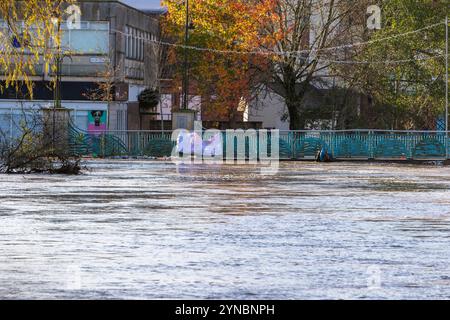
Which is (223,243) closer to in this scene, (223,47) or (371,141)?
(371,141)

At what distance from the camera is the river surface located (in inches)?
498

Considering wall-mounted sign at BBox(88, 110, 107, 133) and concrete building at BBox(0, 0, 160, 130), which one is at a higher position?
concrete building at BBox(0, 0, 160, 130)

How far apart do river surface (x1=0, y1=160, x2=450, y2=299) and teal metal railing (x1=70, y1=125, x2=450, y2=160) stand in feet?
104

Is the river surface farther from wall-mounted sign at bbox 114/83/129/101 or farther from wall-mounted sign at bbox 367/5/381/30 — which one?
wall-mounted sign at bbox 114/83/129/101

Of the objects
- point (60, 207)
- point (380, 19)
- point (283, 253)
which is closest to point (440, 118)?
point (380, 19)

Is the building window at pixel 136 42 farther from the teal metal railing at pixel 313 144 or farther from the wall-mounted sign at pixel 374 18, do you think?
the teal metal railing at pixel 313 144

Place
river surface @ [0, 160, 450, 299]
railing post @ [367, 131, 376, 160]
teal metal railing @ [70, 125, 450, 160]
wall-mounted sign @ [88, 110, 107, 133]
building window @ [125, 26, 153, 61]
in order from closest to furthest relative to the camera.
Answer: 1. river surface @ [0, 160, 450, 299]
2. teal metal railing @ [70, 125, 450, 160]
3. railing post @ [367, 131, 376, 160]
4. wall-mounted sign @ [88, 110, 107, 133]
5. building window @ [125, 26, 153, 61]

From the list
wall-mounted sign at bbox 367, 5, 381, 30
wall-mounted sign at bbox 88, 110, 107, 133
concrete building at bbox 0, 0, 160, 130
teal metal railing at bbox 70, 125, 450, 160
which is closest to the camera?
teal metal railing at bbox 70, 125, 450, 160

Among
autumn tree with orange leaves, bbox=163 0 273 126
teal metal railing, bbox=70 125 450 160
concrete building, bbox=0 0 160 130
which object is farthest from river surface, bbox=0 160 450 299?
concrete building, bbox=0 0 160 130

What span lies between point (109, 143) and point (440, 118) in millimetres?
22319

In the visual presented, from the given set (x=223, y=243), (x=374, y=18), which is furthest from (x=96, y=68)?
(x=223, y=243)

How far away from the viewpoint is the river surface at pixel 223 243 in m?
12.6

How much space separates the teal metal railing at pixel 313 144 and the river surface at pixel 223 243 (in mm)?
31598
